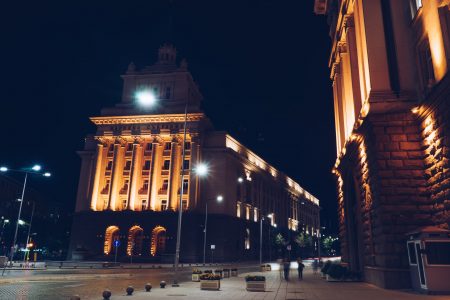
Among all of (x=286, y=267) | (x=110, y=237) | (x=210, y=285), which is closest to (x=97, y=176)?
(x=110, y=237)

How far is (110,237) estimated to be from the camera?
67250mm

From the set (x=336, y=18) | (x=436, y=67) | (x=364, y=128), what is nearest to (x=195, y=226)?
(x=336, y=18)

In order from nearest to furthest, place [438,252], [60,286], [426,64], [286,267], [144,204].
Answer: [438,252] → [60,286] → [426,64] → [286,267] → [144,204]

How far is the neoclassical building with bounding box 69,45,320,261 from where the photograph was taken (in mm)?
65375

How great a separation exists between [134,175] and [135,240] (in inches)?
466

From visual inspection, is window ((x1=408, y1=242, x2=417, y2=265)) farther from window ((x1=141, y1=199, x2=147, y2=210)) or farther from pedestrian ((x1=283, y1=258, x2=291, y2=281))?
window ((x1=141, y1=199, x2=147, y2=210))

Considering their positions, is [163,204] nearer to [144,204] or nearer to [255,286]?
[144,204]

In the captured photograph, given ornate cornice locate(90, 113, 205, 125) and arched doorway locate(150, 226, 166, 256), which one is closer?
arched doorway locate(150, 226, 166, 256)

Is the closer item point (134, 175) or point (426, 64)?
point (426, 64)

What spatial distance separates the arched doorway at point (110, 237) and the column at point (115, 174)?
147 inches

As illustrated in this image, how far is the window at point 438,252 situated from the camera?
1703 centimetres

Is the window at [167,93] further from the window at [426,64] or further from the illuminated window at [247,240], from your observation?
the window at [426,64]

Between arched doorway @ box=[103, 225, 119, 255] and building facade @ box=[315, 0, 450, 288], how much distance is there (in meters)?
49.9

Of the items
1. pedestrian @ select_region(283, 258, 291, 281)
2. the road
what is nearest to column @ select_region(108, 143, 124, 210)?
the road
